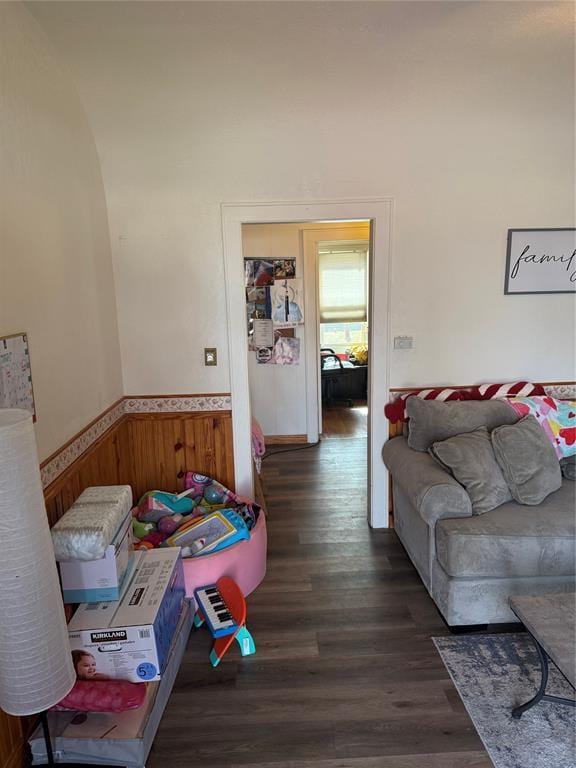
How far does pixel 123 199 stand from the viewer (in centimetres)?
264

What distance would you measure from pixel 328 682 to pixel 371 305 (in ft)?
6.54

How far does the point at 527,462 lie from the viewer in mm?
2207

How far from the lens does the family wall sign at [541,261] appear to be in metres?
2.77

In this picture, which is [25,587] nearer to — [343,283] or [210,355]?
[210,355]

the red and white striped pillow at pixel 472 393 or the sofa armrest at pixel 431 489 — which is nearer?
the sofa armrest at pixel 431 489

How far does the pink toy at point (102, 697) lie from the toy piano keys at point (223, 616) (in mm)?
460

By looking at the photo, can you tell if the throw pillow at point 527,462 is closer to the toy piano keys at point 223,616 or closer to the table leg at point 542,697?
the table leg at point 542,697

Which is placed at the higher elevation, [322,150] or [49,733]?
[322,150]

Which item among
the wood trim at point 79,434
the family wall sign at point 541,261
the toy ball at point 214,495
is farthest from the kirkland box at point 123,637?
the family wall sign at point 541,261

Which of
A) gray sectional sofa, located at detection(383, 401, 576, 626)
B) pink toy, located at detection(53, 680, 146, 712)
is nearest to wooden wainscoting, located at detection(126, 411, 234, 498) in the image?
gray sectional sofa, located at detection(383, 401, 576, 626)

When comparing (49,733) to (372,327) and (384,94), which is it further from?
(384,94)

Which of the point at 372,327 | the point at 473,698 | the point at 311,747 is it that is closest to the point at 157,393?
the point at 372,327

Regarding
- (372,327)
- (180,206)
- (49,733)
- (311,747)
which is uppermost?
(180,206)

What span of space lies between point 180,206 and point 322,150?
2.87ft
